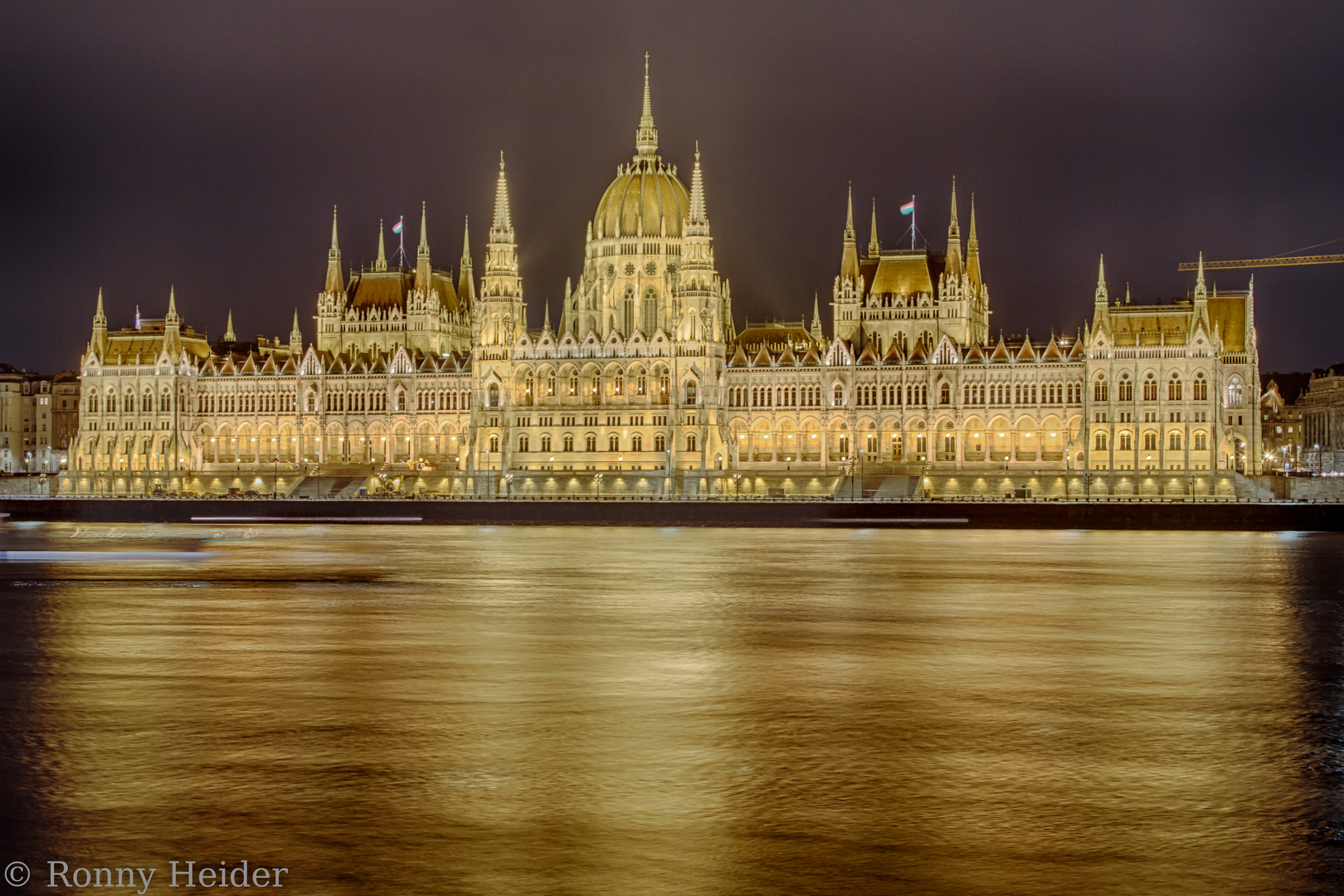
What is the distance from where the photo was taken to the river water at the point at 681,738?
15211 mm

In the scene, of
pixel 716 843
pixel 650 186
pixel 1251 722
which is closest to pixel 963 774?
pixel 716 843

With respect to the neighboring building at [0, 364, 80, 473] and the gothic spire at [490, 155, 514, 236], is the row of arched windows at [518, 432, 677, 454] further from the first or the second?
the neighboring building at [0, 364, 80, 473]

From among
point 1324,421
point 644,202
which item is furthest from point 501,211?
point 1324,421

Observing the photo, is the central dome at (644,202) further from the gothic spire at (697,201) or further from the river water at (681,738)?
the river water at (681,738)

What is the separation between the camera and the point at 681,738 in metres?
21.2

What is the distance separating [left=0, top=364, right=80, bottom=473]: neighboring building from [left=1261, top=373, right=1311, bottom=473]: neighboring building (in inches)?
4831

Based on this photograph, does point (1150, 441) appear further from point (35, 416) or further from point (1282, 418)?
point (35, 416)

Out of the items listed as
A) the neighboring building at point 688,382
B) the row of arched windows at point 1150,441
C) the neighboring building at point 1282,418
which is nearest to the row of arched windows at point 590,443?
the neighboring building at point 688,382

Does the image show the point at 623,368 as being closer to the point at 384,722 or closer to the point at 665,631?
the point at 665,631

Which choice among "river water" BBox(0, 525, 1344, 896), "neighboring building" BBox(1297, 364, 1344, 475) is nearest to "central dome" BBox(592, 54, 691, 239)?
"neighboring building" BBox(1297, 364, 1344, 475)

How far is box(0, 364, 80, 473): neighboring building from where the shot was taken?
154 metres

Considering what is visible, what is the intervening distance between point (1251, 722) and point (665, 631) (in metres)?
→ 14.3

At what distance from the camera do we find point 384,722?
2220 centimetres

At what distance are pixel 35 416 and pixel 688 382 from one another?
278 ft
